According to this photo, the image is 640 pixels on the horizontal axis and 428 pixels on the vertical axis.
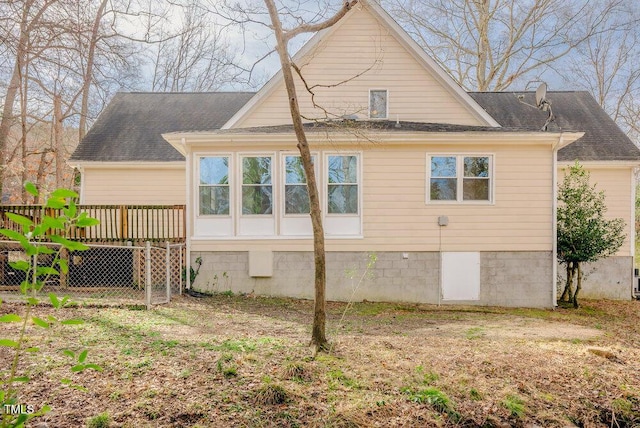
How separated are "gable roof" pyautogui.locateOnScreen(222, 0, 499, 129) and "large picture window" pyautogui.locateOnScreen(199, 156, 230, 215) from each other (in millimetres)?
1166

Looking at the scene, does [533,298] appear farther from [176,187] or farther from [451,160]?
[176,187]

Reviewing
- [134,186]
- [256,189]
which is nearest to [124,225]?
[134,186]

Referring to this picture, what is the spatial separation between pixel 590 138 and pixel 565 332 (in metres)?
8.24

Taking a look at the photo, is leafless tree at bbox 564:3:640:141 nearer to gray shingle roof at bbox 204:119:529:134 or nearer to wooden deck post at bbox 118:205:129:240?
gray shingle roof at bbox 204:119:529:134

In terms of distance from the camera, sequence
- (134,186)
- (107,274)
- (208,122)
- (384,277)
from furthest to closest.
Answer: (208,122)
(134,186)
(107,274)
(384,277)

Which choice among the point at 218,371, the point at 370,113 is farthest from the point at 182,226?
the point at 218,371

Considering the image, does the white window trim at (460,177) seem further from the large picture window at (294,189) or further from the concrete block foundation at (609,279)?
the concrete block foundation at (609,279)

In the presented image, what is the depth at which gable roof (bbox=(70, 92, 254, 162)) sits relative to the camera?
12.9 meters

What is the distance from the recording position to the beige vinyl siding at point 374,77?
10.9 m

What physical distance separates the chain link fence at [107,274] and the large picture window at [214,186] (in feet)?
3.68

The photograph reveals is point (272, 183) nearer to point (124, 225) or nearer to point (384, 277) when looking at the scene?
point (384, 277)

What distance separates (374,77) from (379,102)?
2.17 ft

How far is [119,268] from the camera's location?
1053 centimetres

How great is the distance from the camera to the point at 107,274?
10344 mm
